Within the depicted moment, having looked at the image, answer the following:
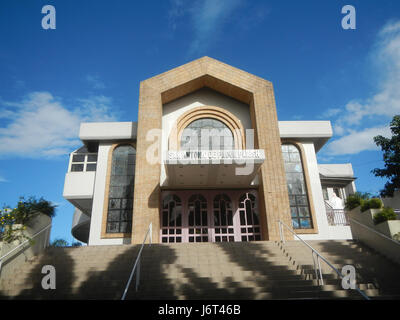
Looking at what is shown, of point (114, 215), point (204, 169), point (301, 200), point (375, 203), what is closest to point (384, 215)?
point (375, 203)

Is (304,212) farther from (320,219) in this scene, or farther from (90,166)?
(90,166)

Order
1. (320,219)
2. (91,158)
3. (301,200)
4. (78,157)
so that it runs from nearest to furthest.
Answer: (320,219) < (301,200) < (78,157) < (91,158)

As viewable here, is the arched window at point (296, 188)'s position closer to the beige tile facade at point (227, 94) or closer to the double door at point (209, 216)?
the beige tile facade at point (227, 94)

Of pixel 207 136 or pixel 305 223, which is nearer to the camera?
pixel 305 223

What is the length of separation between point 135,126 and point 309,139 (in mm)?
9050

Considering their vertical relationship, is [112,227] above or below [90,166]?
below

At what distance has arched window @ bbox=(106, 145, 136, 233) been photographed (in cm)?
1315

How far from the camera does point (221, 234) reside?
43.4ft

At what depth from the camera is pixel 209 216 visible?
13422mm

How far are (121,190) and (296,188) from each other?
8565 mm
